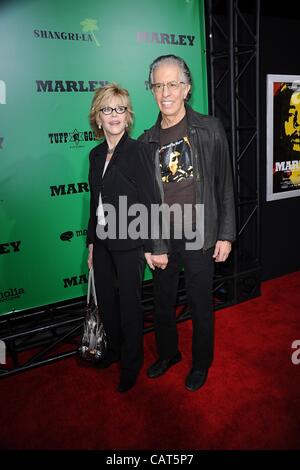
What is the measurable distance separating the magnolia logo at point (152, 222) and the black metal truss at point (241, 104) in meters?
1.44

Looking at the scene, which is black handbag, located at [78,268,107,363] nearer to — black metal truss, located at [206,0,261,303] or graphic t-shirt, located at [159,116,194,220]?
graphic t-shirt, located at [159,116,194,220]

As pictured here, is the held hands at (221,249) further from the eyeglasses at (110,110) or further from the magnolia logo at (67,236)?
the magnolia logo at (67,236)

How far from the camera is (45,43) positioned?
2.87 m

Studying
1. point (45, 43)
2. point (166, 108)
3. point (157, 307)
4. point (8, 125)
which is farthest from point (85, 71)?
point (157, 307)

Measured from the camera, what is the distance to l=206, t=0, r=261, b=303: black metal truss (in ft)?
10.9

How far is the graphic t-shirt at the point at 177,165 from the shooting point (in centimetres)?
226

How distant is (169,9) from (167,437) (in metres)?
3.55

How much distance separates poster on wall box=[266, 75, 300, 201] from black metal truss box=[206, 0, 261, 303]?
262 mm

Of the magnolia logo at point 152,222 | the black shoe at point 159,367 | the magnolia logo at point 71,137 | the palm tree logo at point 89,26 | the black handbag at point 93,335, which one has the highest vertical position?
the palm tree logo at point 89,26

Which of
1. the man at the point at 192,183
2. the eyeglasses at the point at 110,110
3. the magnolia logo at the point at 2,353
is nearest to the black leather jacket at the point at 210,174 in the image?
the man at the point at 192,183

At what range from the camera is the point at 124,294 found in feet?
7.68

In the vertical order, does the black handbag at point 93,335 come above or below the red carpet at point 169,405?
above

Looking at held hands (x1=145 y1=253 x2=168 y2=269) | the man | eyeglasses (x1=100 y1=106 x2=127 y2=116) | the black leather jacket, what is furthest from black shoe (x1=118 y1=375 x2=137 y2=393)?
eyeglasses (x1=100 y1=106 x2=127 y2=116)

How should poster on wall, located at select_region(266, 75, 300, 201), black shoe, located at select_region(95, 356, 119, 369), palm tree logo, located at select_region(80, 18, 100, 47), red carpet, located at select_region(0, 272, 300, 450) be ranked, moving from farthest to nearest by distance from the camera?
1. poster on wall, located at select_region(266, 75, 300, 201)
2. palm tree logo, located at select_region(80, 18, 100, 47)
3. black shoe, located at select_region(95, 356, 119, 369)
4. red carpet, located at select_region(0, 272, 300, 450)
